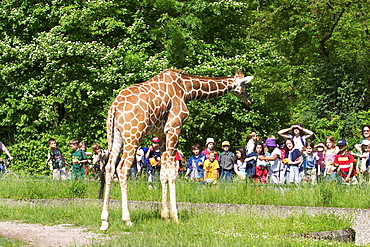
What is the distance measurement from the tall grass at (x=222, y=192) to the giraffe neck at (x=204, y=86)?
2.48 m

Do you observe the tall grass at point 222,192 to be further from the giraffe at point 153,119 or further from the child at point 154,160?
the giraffe at point 153,119

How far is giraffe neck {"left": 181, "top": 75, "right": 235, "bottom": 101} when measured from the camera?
1255 cm

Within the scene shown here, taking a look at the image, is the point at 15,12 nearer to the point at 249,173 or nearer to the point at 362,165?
the point at 249,173

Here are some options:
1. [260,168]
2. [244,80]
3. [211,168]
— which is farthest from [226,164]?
[244,80]

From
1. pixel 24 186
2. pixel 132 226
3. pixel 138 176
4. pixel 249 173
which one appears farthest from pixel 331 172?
pixel 24 186

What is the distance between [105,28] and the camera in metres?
25.8

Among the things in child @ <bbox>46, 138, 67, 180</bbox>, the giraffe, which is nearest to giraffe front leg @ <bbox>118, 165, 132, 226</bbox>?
the giraffe

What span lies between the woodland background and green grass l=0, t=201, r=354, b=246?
35.2 feet

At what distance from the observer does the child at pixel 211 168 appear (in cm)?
1554

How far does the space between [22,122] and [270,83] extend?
12654 mm

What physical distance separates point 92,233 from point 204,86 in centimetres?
420

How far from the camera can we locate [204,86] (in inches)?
504

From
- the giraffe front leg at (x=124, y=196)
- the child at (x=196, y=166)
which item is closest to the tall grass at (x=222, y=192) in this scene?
the child at (x=196, y=166)

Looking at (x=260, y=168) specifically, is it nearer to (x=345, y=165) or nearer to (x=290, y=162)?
(x=290, y=162)
